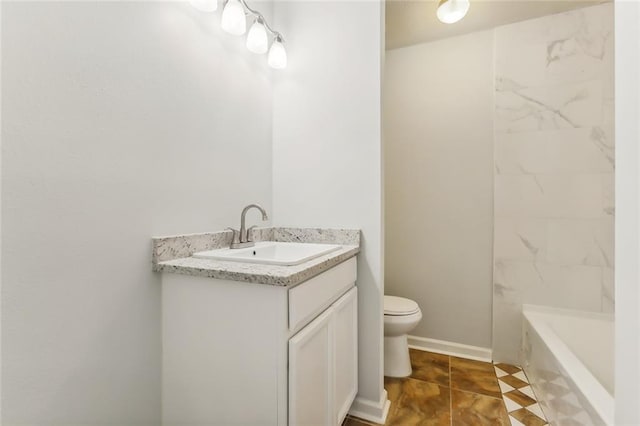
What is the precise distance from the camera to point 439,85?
229cm

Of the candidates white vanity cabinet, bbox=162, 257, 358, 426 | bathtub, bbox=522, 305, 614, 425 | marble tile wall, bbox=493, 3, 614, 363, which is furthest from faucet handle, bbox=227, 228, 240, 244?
marble tile wall, bbox=493, 3, 614, 363

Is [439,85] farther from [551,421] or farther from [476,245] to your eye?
[551,421]

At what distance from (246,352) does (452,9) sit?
207cm

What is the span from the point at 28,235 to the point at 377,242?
4.34ft

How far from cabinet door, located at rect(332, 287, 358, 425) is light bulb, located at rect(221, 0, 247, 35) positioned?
1.28 meters

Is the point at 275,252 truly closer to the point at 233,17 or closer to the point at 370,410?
the point at 370,410

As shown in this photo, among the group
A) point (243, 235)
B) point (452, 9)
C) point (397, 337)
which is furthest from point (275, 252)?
point (452, 9)

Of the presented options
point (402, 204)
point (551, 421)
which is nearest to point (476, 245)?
point (402, 204)

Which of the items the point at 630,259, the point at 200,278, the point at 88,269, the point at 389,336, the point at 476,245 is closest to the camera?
the point at 630,259

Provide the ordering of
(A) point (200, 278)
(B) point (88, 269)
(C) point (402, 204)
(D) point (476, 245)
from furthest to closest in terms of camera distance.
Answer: (C) point (402, 204) → (D) point (476, 245) → (A) point (200, 278) → (B) point (88, 269)

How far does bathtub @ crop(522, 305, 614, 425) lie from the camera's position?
117 centimetres

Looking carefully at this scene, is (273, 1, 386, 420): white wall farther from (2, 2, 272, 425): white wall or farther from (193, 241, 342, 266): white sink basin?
(2, 2, 272, 425): white wall

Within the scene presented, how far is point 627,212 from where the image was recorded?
2.39 ft

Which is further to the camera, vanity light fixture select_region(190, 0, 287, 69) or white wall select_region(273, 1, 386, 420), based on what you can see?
white wall select_region(273, 1, 386, 420)
